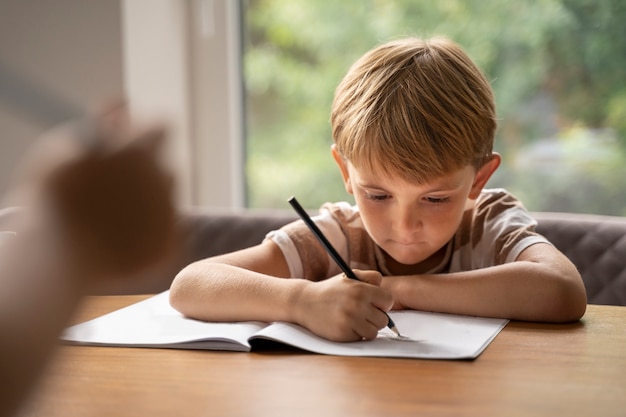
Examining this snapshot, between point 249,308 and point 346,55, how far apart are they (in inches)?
56.8

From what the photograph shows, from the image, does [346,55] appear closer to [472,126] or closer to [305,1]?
[305,1]

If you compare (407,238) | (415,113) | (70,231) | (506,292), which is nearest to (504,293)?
(506,292)

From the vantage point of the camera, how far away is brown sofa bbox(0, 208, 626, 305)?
1578 millimetres

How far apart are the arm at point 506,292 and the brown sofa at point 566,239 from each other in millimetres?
408

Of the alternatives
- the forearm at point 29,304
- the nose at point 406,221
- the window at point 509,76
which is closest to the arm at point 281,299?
the nose at point 406,221

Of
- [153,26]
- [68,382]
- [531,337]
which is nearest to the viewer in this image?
[68,382]

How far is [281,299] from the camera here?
110 cm

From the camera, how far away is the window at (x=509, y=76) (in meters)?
2.21

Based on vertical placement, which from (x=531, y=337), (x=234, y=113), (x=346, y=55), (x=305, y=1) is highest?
(x=305, y=1)

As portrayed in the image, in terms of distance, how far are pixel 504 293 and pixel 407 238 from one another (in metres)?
0.17

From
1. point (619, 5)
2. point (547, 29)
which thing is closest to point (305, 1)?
point (547, 29)

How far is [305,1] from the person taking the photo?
2.46 metres

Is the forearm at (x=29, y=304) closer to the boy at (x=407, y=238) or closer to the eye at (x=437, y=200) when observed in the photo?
the boy at (x=407, y=238)

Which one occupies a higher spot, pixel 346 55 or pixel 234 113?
pixel 346 55
